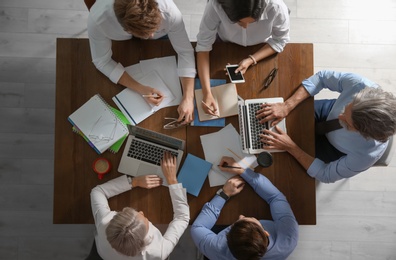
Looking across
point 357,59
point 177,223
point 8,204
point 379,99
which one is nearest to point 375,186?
point 357,59

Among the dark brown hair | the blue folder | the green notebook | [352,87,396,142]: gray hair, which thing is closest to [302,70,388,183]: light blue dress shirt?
[352,87,396,142]: gray hair

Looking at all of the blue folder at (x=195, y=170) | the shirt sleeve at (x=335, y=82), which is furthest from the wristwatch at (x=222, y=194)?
the shirt sleeve at (x=335, y=82)

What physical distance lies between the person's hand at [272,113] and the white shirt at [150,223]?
542 mm

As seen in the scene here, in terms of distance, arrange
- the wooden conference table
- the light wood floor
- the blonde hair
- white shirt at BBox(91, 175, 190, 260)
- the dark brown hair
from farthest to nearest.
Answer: the light wood floor, the wooden conference table, white shirt at BBox(91, 175, 190, 260), the dark brown hair, the blonde hair

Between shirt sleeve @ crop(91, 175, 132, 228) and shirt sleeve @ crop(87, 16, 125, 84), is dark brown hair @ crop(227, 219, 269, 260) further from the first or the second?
shirt sleeve @ crop(87, 16, 125, 84)

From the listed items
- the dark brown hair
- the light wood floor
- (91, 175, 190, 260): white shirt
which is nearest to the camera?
the dark brown hair

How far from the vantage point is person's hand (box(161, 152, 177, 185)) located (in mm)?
1854

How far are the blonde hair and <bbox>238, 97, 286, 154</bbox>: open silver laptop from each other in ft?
2.04

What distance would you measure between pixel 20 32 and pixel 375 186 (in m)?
2.80

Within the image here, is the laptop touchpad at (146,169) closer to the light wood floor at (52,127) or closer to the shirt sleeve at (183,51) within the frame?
the shirt sleeve at (183,51)

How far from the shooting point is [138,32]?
159cm

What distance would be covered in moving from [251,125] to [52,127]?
60.0 inches

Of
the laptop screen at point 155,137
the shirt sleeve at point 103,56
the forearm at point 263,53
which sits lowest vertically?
the laptop screen at point 155,137

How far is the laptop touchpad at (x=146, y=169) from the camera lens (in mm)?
1893
